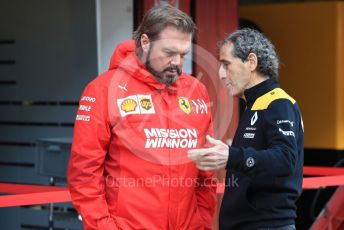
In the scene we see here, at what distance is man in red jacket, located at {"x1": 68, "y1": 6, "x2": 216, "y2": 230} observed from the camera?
342 cm

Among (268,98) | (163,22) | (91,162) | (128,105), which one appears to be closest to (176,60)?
(163,22)

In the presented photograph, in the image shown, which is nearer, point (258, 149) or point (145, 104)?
point (258, 149)

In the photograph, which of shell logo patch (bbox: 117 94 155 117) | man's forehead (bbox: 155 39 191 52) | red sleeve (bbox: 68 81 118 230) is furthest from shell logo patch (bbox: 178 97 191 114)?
red sleeve (bbox: 68 81 118 230)

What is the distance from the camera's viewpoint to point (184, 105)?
362 cm

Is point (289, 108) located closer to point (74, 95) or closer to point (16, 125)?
point (74, 95)

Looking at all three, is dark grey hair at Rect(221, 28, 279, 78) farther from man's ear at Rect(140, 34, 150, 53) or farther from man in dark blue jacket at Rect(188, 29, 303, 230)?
man's ear at Rect(140, 34, 150, 53)

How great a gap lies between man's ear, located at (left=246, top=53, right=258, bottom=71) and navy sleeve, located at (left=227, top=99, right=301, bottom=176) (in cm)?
24

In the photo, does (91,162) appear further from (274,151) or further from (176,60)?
(274,151)

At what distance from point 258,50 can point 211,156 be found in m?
0.60

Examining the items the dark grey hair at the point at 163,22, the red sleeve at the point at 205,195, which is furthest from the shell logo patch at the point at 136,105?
the red sleeve at the point at 205,195

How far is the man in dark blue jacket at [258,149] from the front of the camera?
3.21m

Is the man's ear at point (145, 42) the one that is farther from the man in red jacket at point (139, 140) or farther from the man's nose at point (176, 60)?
the man's nose at point (176, 60)

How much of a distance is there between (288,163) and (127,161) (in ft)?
2.32

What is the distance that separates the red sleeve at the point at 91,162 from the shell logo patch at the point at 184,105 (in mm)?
367
